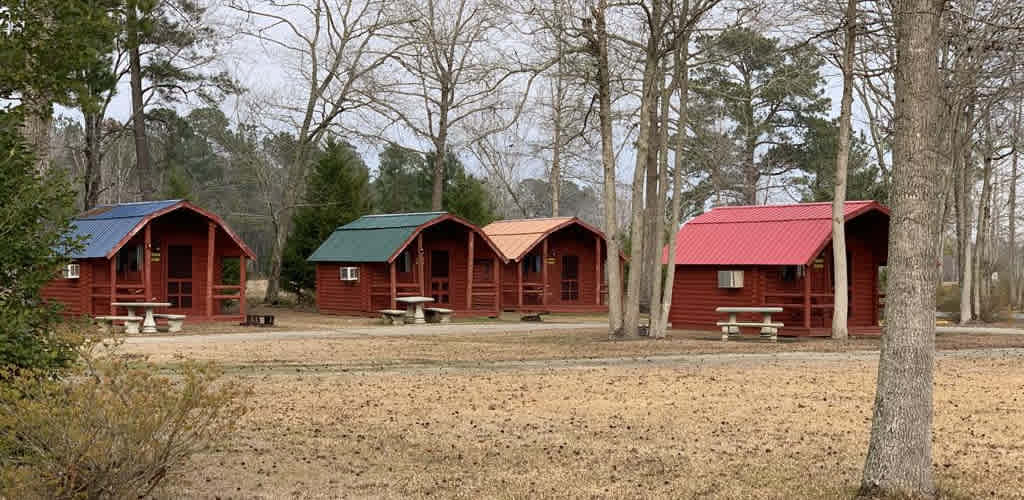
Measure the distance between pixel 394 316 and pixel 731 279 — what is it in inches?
403

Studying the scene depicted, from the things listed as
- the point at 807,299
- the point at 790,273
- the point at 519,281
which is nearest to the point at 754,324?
the point at 807,299

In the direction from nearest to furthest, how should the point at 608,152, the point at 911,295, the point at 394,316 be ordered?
the point at 911,295 → the point at 608,152 → the point at 394,316

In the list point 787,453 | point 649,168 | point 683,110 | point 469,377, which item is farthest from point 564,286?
point 787,453

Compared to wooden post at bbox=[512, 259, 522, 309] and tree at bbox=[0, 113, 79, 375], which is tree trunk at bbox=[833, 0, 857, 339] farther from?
tree at bbox=[0, 113, 79, 375]

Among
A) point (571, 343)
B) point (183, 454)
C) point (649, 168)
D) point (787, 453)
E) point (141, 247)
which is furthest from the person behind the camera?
point (649, 168)

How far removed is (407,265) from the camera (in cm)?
3678

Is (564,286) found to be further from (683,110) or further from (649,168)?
(683,110)

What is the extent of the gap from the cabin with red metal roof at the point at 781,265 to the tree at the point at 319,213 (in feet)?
54.9

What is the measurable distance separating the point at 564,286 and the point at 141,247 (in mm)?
16517

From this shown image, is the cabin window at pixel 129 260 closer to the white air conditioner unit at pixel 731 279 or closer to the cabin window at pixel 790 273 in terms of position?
the white air conditioner unit at pixel 731 279

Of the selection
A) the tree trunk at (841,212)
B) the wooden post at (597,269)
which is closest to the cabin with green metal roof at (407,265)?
the wooden post at (597,269)

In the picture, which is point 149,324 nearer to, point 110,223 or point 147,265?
point 147,265

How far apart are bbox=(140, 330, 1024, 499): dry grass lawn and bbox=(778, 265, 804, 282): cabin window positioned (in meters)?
8.69

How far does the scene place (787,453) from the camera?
10281 millimetres
